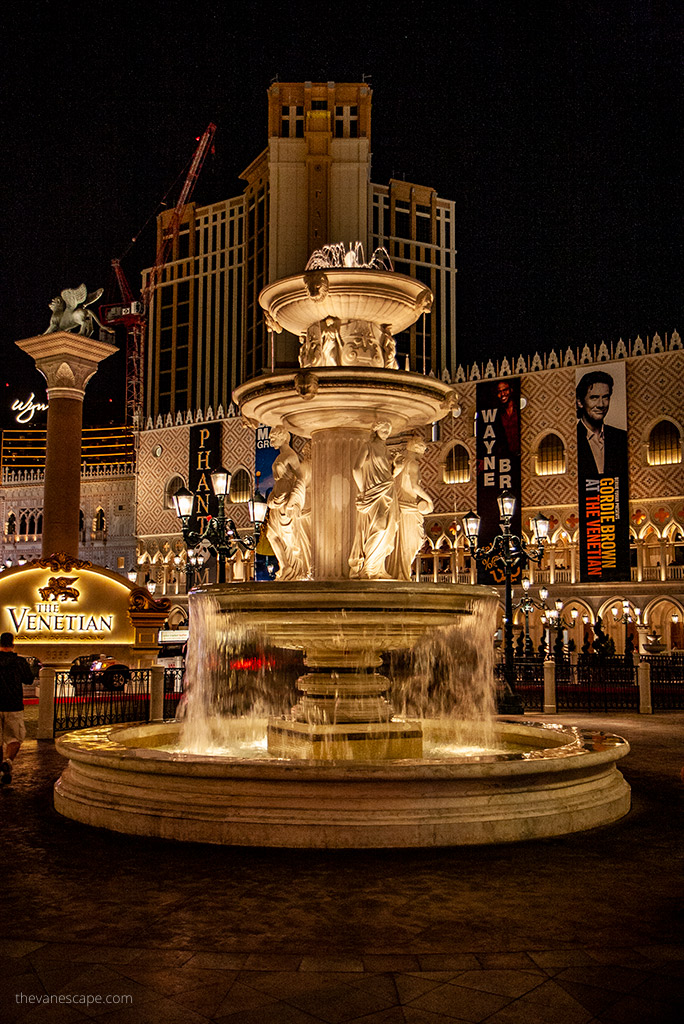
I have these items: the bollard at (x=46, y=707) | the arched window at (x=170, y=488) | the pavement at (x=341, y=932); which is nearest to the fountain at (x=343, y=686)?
the pavement at (x=341, y=932)

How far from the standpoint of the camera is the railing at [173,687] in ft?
53.3

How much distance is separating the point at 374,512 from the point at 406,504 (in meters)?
0.36

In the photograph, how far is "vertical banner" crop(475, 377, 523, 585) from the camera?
127 ft

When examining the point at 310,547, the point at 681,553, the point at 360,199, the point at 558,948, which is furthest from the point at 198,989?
the point at 360,199

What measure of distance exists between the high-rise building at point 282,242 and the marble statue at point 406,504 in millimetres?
46736

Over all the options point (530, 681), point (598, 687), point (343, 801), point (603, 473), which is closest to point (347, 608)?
point (343, 801)

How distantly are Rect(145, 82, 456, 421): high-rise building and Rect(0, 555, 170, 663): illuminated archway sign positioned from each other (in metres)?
35.8

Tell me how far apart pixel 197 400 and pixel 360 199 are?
75.1 feet

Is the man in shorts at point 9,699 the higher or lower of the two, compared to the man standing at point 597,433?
lower

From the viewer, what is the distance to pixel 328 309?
367 inches

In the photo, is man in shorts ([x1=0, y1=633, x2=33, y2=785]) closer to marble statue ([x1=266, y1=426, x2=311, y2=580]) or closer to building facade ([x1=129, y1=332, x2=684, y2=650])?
marble statue ([x1=266, y1=426, x2=311, y2=580])

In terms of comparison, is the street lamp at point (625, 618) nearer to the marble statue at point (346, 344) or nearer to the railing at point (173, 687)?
the railing at point (173, 687)

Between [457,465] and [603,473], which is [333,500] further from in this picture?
[457,465]

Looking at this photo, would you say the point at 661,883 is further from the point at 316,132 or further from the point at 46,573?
the point at 316,132
